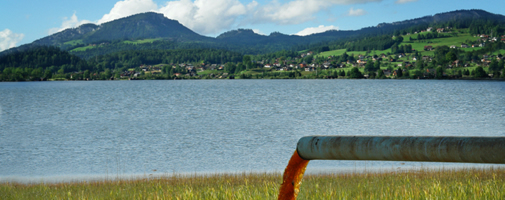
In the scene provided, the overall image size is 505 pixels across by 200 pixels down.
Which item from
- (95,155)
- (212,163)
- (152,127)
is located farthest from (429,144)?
(152,127)

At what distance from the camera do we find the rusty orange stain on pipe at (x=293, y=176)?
9.18 ft

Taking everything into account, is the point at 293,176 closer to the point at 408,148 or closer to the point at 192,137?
the point at 408,148

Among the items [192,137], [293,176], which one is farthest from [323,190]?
[192,137]

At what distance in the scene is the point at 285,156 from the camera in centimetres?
2836

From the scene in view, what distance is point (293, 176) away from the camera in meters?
2.82

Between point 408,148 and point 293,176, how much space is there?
2.51 feet

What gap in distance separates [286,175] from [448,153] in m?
1.00

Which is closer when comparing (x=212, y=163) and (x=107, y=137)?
(x=212, y=163)

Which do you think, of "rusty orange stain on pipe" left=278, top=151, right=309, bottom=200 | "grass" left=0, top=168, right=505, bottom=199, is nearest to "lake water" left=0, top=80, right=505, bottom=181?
"grass" left=0, top=168, right=505, bottom=199

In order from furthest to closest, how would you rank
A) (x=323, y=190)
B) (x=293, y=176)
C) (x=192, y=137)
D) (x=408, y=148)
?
(x=192, y=137) < (x=323, y=190) < (x=293, y=176) < (x=408, y=148)

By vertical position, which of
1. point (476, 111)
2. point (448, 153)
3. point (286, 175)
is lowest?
point (476, 111)

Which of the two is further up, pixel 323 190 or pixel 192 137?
pixel 323 190

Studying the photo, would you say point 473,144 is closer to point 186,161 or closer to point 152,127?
point 186,161

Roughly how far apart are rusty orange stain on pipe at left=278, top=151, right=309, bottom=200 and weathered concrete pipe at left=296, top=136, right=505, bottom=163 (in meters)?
0.08
